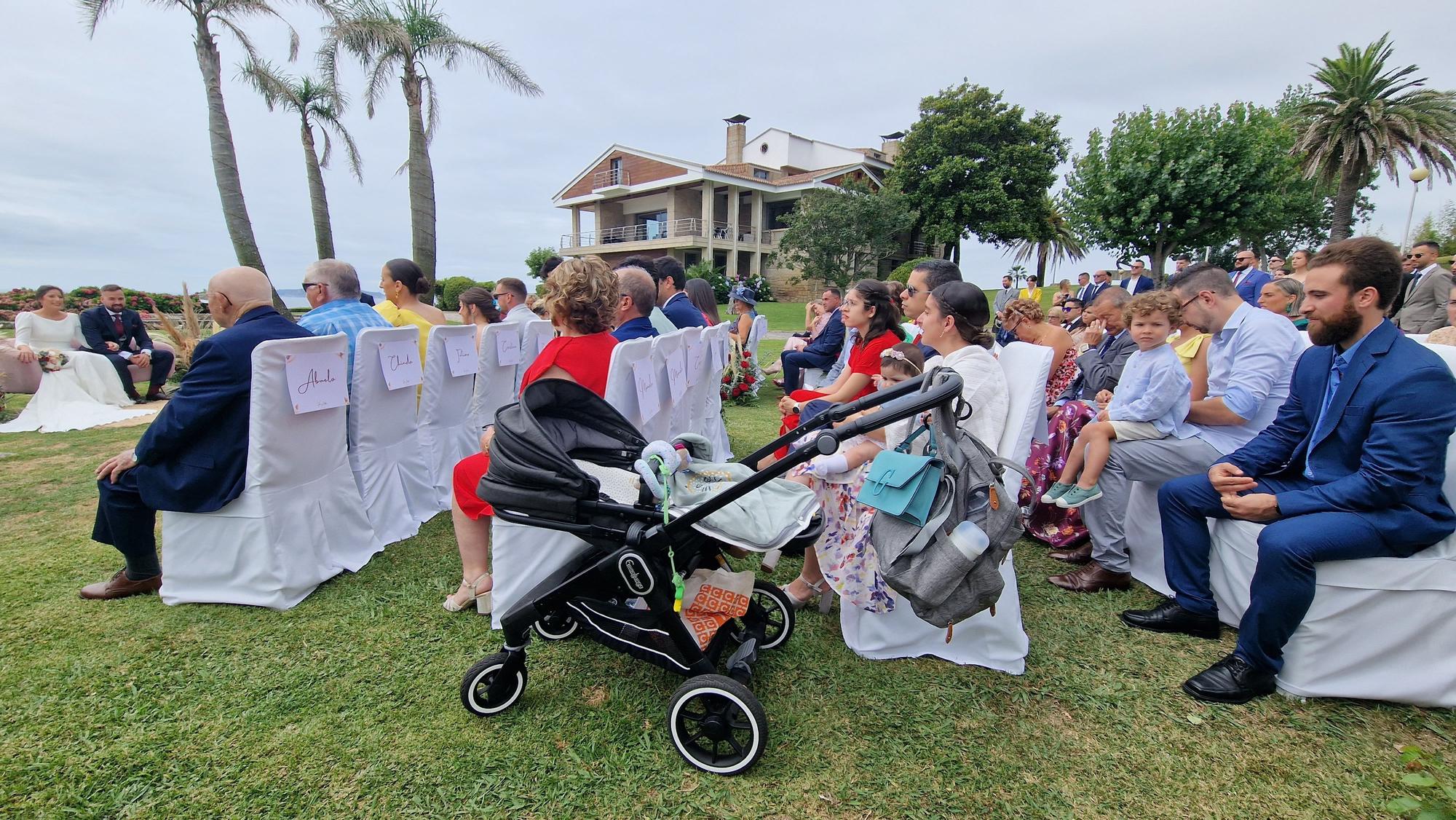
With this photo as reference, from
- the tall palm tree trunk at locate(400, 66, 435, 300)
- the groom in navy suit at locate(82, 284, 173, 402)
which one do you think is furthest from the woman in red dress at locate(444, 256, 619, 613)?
the tall palm tree trunk at locate(400, 66, 435, 300)

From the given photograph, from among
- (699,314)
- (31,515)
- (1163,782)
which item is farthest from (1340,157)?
(31,515)

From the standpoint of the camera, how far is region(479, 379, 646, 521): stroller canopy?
6.45 feet

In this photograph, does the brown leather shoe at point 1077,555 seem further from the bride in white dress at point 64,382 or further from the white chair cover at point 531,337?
the bride in white dress at point 64,382

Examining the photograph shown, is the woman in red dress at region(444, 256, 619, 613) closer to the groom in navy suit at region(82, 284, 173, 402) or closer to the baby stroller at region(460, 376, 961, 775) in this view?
the baby stroller at region(460, 376, 961, 775)

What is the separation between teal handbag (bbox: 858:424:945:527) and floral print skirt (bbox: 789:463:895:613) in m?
0.32

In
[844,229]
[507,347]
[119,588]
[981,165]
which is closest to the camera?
[119,588]

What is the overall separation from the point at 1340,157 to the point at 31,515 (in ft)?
96.9

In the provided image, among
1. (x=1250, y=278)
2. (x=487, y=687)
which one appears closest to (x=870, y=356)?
(x=487, y=687)

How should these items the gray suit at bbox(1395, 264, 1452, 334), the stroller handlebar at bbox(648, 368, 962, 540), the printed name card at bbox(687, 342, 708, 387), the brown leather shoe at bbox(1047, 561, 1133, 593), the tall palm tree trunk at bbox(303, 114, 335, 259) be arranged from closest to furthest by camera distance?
the stroller handlebar at bbox(648, 368, 962, 540) → the brown leather shoe at bbox(1047, 561, 1133, 593) → the printed name card at bbox(687, 342, 708, 387) → the gray suit at bbox(1395, 264, 1452, 334) → the tall palm tree trunk at bbox(303, 114, 335, 259)

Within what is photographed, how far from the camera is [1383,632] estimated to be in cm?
220

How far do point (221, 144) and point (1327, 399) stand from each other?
17.4m

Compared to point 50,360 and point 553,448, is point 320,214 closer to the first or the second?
point 50,360

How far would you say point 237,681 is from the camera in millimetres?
2285

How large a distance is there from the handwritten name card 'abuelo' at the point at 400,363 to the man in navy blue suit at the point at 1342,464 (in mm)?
4124
